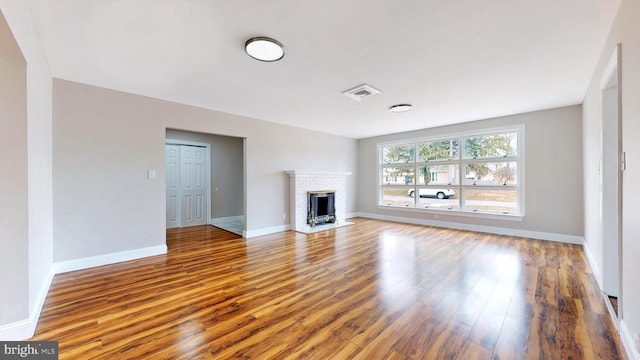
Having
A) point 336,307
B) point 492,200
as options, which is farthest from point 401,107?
point 336,307

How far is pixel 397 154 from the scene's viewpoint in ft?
22.6

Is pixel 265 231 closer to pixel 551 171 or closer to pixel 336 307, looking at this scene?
pixel 336 307

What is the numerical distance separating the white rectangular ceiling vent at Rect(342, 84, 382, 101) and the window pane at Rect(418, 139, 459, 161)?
3.22 m

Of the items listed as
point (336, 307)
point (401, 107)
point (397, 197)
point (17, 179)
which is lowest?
point (336, 307)

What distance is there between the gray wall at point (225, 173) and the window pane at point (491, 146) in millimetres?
5539

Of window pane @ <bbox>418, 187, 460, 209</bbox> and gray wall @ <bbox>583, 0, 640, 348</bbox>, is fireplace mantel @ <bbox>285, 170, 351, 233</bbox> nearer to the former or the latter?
window pane @ <bbox>418, 187, 460, 209</bbox>

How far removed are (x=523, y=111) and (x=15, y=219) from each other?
275 inches

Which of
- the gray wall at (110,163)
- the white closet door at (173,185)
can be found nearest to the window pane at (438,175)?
the gray wall at (110,163)

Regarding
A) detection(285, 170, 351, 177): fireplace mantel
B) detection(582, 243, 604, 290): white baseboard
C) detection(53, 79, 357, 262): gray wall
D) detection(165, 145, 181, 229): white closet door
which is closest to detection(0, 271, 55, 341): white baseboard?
detection(53, 79, 357, 262): gray wall

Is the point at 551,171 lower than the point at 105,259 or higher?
higher

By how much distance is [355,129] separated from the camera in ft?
20.6

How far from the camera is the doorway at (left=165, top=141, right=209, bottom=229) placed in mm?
6059

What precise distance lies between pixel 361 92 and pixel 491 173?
372 centimetres

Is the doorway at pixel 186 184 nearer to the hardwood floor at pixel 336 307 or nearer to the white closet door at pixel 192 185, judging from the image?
the white closet door at pixel 192 185
